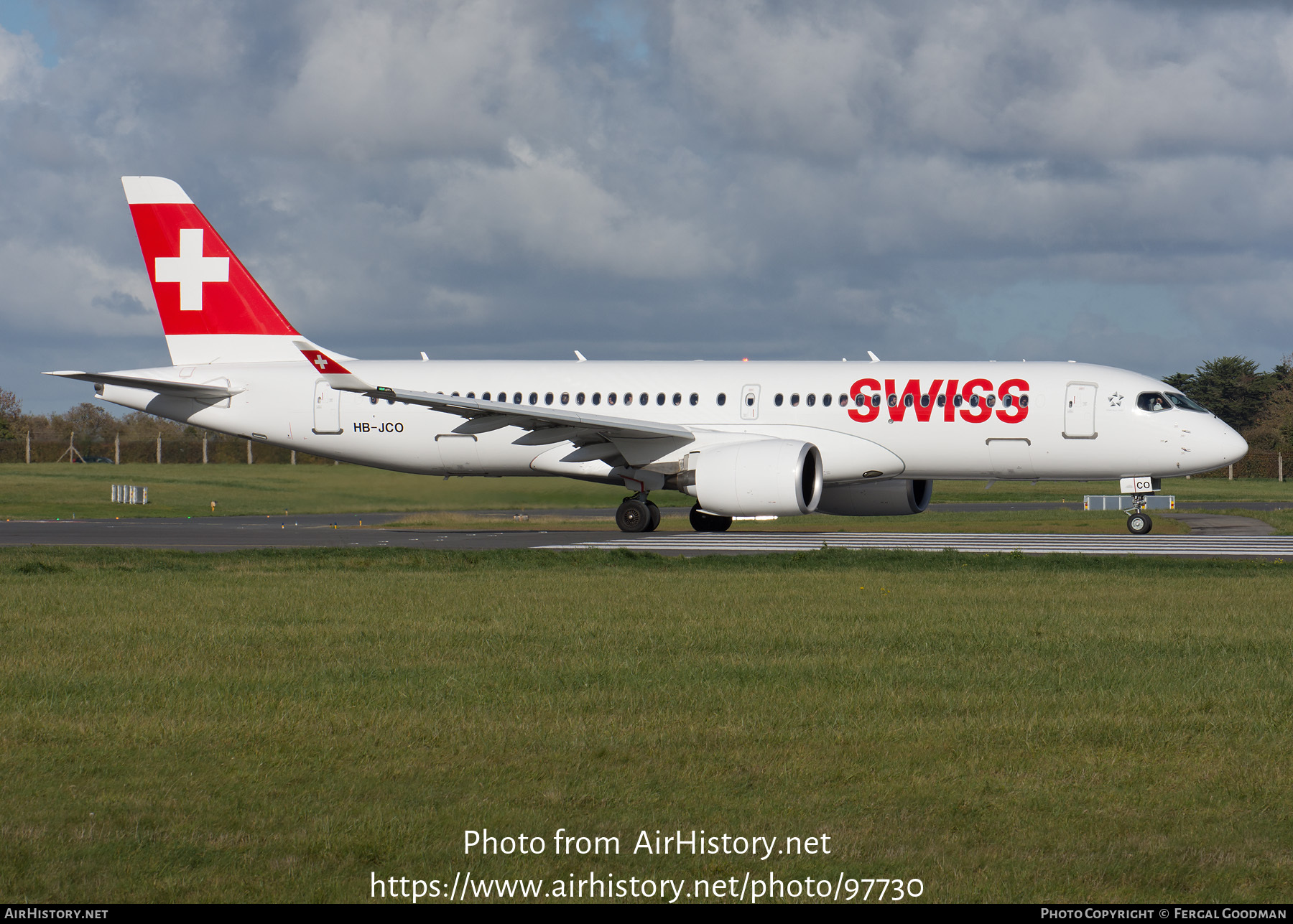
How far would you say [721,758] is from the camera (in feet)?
21.0

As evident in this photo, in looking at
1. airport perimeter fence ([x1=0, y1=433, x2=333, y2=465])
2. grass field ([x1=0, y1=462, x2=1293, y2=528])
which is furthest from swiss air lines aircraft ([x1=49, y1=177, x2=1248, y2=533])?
airport perimeter fence ([x1=0, y1=433, x2=333, y2=465])

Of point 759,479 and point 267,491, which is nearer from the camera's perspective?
point 759,479

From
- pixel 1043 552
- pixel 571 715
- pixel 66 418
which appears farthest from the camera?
pixel 66 418

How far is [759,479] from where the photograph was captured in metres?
23.1

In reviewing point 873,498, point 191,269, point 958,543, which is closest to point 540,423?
point 873,498

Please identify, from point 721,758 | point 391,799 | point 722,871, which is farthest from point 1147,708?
point 391,799

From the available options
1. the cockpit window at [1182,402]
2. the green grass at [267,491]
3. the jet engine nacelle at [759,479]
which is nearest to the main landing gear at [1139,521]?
the cockpit window at [1182,402]

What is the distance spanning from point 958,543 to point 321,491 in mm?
17118

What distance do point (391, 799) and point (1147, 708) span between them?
4565 millimetres

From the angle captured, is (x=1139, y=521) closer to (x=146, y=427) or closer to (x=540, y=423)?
(x=540, y=423)

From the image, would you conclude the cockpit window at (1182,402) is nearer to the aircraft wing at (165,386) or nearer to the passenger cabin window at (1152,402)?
the passenger cabin window at (1152,402)

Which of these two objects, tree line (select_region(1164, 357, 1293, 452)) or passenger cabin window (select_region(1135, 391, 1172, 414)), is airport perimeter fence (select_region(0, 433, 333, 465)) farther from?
tree line (select_region(1164, 357, 1293, 452))

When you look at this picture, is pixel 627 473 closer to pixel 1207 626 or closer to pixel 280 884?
pixel 1207 626

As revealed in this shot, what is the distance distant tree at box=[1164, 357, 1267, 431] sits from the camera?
89.0 meters
